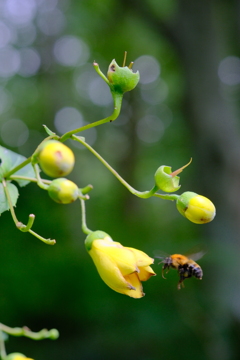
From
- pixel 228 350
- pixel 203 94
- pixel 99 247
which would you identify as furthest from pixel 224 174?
pixel 99 247

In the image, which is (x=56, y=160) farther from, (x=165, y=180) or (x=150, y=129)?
(x=150, y=129)

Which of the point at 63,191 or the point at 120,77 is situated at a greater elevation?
the point at 120,77

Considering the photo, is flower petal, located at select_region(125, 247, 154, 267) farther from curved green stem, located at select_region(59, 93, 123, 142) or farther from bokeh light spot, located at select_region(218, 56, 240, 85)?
bokeh light spot, located at select_region(218, 56, 240, 85)

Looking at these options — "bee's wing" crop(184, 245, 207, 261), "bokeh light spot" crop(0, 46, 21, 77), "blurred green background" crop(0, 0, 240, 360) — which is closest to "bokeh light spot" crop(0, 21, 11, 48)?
"bokeh light spot" crop(0, 46, 21, 77)

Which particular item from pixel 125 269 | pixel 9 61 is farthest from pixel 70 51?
pixel 125 269

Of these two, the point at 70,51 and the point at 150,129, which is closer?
the point at 70,51

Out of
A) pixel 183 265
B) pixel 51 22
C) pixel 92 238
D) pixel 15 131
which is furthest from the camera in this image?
pixel 15 131

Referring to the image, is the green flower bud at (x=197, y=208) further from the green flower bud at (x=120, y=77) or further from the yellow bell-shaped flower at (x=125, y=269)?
the green flower bud at (x=120, y=77)
